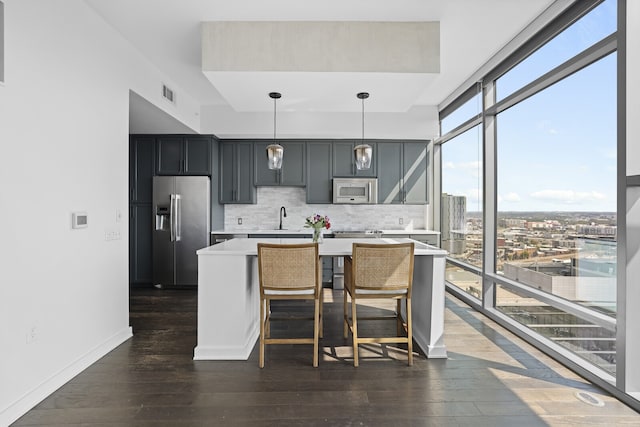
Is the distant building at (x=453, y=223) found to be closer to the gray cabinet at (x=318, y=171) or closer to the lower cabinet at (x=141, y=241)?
the gray cabinet at (x=318, y=171)

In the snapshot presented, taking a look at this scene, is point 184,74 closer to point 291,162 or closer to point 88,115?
point 88,115

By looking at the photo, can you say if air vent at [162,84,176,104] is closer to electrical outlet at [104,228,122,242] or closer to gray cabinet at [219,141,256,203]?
gray cabinet at [219,141,256,203]

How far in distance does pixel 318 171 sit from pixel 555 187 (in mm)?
3349

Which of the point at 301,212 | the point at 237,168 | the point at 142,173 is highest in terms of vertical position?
the point at 237,168

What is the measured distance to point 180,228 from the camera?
5.14m

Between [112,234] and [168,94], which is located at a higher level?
[168,94]

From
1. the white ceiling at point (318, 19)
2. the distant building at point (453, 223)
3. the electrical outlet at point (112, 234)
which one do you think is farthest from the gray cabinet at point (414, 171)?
the electrical outlet at point (112, 234)

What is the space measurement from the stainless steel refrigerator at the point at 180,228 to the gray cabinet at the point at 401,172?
270 centimetres

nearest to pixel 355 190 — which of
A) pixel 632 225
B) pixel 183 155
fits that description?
pixel 183 155

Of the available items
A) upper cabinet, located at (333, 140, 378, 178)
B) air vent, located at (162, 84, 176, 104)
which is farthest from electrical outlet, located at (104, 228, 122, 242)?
upper cabinet, located at (333, 140, 378, 178)

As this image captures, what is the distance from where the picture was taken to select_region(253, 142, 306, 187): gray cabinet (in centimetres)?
556

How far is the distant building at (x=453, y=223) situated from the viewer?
15.7ft

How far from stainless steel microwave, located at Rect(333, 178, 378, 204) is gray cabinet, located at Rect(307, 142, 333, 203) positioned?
0.54 ft

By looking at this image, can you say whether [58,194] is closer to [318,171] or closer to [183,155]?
[183,155]
